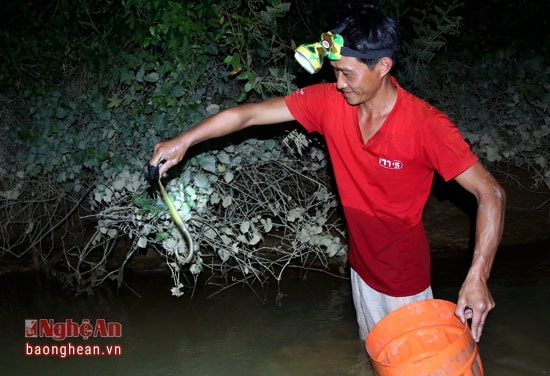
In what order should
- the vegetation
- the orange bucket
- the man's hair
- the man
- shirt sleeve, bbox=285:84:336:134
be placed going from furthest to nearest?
the vegetation → shirt sleeve, bbox=285:84:336:134 → the man's hair → the man → the orange bucket

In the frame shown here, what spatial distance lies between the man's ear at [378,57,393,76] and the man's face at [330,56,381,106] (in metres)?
0.02

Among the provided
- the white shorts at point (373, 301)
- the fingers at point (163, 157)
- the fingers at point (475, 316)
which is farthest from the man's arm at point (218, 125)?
the fingers at point (475, 316)

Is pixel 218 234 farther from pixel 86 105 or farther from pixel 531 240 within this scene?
pixel 531 240

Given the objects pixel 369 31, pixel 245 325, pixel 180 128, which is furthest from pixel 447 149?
pixel 245 325

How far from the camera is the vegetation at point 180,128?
382cm

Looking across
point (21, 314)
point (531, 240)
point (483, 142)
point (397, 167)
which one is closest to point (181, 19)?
point (397, 167)

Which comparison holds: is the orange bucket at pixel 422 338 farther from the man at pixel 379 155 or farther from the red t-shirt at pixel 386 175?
the red t-shirt at pixel 386 175

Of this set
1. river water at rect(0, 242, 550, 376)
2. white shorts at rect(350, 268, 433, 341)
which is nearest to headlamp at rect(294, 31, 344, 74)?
white shorts at rect(350, 268, 433, 341)

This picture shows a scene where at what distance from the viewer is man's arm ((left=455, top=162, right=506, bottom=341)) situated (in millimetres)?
1969

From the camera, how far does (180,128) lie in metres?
3.78

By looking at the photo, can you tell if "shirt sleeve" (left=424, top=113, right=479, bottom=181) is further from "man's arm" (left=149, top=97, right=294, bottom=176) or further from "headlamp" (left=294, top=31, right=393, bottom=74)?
"man's arm" (left=149, top=97, right=294, bottom=176)

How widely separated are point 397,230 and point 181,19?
6.74ft

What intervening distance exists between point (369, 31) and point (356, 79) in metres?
0.20

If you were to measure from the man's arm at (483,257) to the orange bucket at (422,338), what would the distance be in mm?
63
